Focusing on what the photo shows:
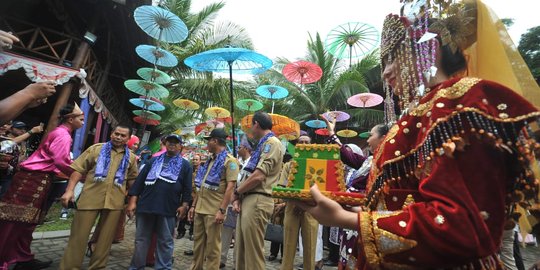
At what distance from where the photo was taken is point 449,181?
0.88 metres

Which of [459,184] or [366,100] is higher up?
[366,100]

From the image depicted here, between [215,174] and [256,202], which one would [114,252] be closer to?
[215,174]

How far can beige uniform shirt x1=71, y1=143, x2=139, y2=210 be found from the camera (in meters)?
3.74

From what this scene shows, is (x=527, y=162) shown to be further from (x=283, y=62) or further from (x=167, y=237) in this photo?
(x=283, y=62)

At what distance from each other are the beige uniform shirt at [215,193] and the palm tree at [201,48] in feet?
34.1

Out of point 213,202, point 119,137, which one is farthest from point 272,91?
point 119,137

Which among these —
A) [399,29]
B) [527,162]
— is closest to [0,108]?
[399,29]

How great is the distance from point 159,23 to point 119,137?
3425mm

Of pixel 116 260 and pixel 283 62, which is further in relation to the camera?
pixel 283 62

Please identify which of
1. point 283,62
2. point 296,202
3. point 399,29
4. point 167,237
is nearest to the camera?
point 296,202

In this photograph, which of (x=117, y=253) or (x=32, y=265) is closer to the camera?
(x=32, y=265)

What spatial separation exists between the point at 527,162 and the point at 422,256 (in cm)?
44

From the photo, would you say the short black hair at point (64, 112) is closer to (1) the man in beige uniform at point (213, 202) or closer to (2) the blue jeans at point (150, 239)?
(2) the blue jeans at point (150, 239)

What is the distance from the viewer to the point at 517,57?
1315 millimetres
